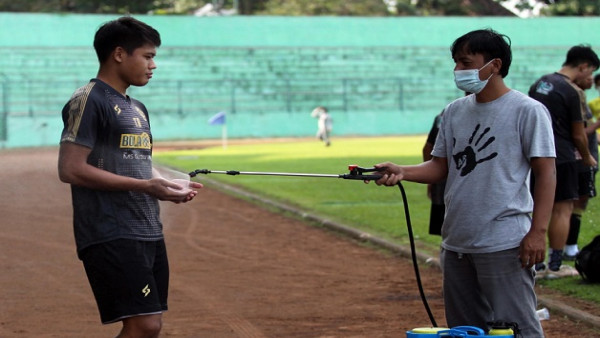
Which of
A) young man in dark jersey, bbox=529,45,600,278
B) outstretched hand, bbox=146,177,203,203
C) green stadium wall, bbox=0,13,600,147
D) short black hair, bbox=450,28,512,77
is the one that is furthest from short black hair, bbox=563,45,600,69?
green stadium wall, bbox=0,13,600,147

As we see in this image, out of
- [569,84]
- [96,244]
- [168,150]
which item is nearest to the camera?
[96,244]

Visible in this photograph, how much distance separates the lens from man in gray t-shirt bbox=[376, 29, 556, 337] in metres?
5.06

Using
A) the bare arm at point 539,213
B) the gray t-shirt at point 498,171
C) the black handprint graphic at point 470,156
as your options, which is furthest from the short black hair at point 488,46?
the bare arm at point 539,213

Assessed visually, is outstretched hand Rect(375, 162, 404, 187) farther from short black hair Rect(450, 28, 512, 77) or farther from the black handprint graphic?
short black hair Rect(450, 28, 512, 77)

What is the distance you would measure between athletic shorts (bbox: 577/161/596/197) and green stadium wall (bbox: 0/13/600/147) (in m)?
36.7

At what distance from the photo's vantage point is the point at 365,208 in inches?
658

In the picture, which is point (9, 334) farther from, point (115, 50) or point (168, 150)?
point (168, 150)

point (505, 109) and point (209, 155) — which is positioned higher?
point (505, 109)

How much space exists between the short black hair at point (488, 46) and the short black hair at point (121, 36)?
1600 mm

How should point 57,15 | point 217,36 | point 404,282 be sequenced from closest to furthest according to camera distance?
1. point 404,282
2. point 57,15
3. point 217,36

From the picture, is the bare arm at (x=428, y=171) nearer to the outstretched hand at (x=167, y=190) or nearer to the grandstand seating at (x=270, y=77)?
the outstretched hand at (x=167, y=190)

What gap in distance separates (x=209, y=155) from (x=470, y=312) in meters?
27.8

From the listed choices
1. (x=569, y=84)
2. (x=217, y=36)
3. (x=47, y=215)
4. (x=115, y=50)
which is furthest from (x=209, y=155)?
(x=115, y=50)

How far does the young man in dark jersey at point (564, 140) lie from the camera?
30.8ft
